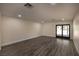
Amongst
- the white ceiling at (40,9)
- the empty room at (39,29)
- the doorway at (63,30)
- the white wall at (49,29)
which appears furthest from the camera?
the white wall at (49,29)

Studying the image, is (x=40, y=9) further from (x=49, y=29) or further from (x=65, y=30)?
(x=49, y=29)

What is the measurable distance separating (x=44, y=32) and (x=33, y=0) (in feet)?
39.0

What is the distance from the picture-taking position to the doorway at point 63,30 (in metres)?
9.88

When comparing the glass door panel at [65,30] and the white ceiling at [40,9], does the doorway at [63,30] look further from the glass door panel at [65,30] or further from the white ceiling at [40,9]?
the white ceiling at [40,9]

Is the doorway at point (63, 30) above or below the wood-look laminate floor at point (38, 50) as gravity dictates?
above

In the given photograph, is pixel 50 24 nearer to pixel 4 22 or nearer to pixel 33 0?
pixel 4 22

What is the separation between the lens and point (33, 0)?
709 mm

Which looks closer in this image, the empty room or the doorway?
the empty room

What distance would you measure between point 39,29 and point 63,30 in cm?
372

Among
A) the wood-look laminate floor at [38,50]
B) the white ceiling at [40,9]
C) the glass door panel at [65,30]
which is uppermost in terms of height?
the white ceiling at [40,9]

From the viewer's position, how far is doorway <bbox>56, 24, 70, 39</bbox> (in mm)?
9883

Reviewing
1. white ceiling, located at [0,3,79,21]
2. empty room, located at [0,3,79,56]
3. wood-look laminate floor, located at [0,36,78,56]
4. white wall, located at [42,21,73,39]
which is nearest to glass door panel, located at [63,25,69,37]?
empty room, located at [0,3,79,56]

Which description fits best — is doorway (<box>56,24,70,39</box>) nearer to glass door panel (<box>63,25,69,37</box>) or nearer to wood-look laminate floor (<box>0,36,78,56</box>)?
glass door panel (<box>63,25,69,37</box>)

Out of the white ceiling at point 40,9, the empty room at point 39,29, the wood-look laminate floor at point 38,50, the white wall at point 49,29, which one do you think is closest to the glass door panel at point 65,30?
the empty room at point 39,29
